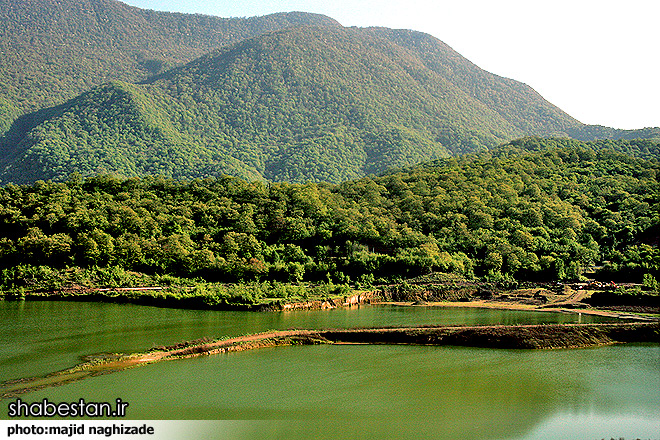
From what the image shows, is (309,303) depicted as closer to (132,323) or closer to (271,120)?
(132,323)

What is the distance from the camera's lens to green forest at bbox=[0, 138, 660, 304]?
4703cm

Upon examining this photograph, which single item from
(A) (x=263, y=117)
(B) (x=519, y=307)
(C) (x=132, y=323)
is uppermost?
(A) (x=263, y=117)

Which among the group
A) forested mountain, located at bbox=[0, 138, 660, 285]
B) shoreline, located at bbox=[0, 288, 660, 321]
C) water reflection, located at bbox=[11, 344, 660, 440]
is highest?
forested mountain, located at bbox=[0, 138, 660, 285]

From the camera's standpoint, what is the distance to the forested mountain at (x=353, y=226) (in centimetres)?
4734

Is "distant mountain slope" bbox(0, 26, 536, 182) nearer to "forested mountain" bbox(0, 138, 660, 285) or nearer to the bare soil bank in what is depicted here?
"forested mountain" bbox(0, 138, 660, 285)

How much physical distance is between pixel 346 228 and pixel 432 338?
27763 millimetres

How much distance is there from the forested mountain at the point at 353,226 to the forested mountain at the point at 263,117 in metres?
52.0

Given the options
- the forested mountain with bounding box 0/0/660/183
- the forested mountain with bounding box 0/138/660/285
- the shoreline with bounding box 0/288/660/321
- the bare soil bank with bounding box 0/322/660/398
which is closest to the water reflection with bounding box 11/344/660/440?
the bare soil bank with bounding box 0/322/660/398

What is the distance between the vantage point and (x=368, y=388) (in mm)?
19984

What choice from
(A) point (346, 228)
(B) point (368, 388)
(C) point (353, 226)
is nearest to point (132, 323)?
(B) point (368, 388)

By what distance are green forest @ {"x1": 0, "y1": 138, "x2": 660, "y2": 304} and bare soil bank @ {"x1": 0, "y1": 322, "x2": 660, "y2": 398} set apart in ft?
60.0

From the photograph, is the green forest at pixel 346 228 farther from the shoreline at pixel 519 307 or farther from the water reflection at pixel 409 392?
the water reflection at pixel 409 392

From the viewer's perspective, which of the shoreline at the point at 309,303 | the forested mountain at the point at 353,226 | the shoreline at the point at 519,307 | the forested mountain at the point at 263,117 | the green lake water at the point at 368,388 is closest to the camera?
the green lake water at the point at 368,388

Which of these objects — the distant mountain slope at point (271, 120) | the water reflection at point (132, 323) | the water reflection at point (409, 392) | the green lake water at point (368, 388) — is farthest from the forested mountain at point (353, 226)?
the distant mountain slope at point (271, 120)
